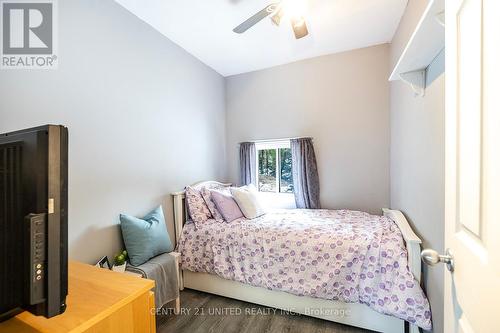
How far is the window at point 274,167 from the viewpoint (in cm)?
336

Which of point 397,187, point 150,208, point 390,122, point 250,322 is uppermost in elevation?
point 390,122

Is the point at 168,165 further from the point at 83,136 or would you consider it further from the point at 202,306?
the point at 202,306

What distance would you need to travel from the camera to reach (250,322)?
1.85m

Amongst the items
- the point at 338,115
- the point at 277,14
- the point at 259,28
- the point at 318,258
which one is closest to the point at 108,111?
the point at 277,14

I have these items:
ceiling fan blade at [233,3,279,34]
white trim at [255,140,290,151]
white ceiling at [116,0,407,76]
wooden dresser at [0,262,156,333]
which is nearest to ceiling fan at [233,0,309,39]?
ceiling fan blade at [233,3,279,34]

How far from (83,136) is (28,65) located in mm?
511

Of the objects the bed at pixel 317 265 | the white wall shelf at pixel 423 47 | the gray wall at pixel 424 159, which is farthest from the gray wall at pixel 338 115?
the white wall shelf at pixel 423 47

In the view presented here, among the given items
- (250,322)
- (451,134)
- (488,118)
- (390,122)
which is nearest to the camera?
(488,118)

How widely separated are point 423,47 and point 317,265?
1.61m

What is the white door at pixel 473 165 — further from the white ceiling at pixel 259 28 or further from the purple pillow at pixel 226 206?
the purple pillow at pixel 226 206

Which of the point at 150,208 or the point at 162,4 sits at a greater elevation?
the point at 162,4

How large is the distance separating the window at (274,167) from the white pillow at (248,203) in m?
0.86

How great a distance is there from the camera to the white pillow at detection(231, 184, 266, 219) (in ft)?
8.06

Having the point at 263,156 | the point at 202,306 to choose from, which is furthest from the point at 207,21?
the point at 202,306
